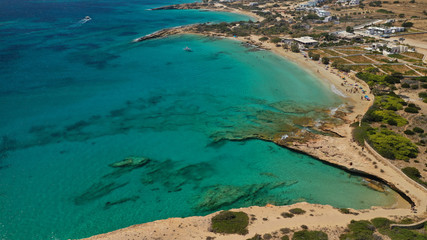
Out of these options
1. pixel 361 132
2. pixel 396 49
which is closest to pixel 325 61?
pixel 396 49

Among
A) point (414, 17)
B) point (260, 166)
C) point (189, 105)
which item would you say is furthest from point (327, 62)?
point (414, 17)

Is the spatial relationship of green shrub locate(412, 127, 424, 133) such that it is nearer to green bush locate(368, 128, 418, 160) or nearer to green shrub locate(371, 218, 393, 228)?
green bush locate(368, 128, 418, 160)

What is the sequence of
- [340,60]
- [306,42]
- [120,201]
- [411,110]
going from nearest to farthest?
[120,201], [411,110], [340,60], [306,42]

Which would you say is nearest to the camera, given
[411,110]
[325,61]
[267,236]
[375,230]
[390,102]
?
[267,236]

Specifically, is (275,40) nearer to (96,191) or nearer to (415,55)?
(415,55)

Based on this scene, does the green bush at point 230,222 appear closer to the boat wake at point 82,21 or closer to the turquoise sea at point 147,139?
the turquoise sea at point 147,139

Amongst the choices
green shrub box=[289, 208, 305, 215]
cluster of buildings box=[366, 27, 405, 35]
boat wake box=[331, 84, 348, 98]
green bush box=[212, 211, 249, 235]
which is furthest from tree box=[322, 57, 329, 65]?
green bush box=[212, 211, 249, 235]
